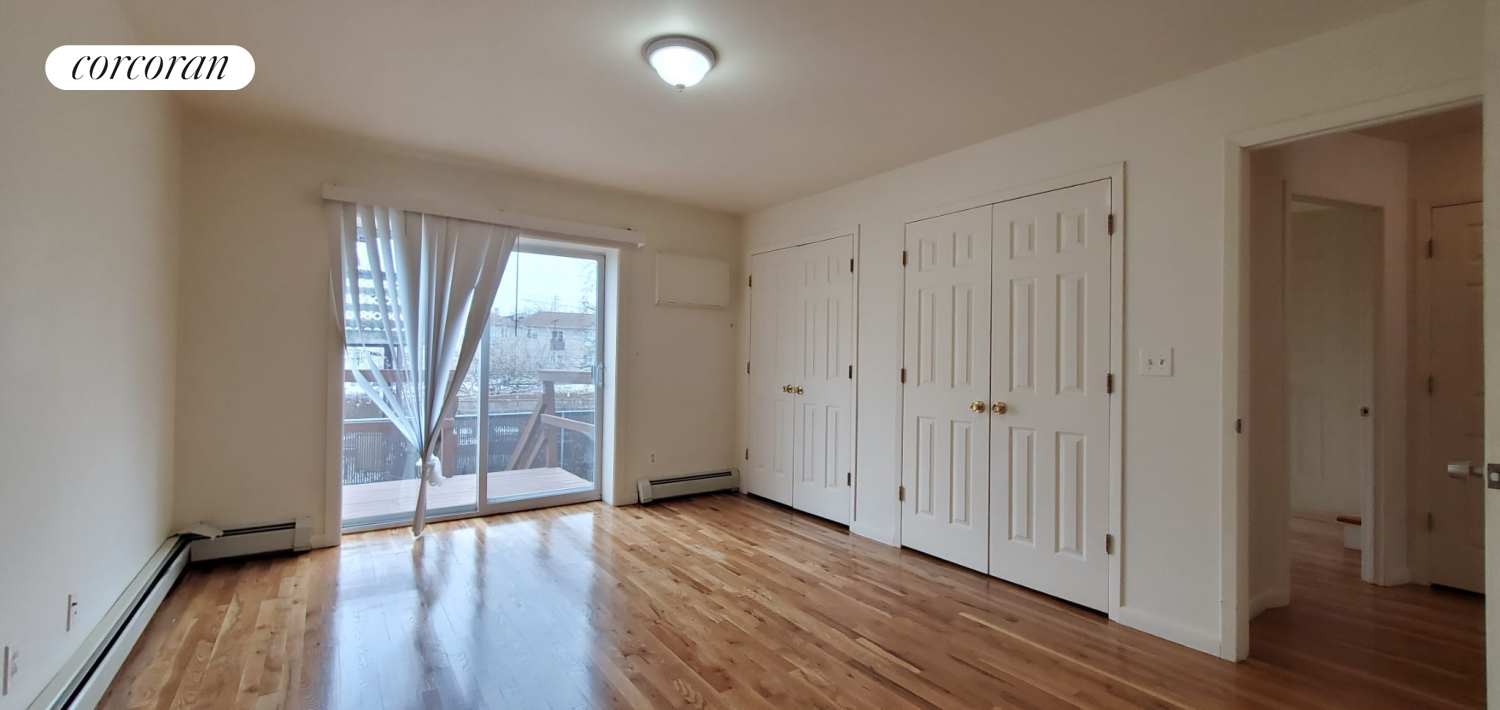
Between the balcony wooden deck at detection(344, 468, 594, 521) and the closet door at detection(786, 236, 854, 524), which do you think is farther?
the closet door at detection(786, 236, 854, 524)

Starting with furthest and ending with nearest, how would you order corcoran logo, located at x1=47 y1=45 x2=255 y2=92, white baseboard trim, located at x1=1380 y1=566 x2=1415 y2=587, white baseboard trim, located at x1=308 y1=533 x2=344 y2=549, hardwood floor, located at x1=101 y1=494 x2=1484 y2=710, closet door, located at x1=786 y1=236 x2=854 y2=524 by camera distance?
closet door, located at x1=786 y1=236 x2=854 y2=524, white baseboard trim, located at x1=308 y1=533 x2=344 y2=549, white baseboard trim, located at x1=1380 y1=566 x2=1415 y2=587, hardwood floor, located at x1=101 y1=494 x2=1484 y2=710, corcoran logo, located at x1=47 y1=45 x2=255 y2=92

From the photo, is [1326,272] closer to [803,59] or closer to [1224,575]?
[1224,575]

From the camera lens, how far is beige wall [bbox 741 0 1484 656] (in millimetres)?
2174

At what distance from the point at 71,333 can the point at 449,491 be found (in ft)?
8.37

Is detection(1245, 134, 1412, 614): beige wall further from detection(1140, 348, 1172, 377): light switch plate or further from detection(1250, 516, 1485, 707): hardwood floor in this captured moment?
detection(1140, 348, 1172, 377): light switch plate

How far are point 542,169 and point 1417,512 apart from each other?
5.39 m

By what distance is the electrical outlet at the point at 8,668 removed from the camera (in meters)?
1.56

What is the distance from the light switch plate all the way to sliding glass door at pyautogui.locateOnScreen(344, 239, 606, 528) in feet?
11.8

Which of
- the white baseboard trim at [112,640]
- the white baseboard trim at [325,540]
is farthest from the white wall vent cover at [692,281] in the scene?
the white baseboard trim at [112,640]

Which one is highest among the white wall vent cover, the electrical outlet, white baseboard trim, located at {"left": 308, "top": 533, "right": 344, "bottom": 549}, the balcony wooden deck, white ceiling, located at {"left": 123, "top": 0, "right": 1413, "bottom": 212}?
white ceiling, located at {"left": 123, "top": 0, "right": 1413, "bottom": 212}

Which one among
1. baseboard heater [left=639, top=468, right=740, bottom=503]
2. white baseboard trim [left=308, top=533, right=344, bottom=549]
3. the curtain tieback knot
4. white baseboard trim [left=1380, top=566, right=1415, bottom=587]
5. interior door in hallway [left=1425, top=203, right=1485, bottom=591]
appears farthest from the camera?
baseboard heater [left=639, top=468, right=740, bottom=503]

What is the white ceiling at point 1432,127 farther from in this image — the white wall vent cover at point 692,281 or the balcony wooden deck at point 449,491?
the balcony wooden deck at point 449,491

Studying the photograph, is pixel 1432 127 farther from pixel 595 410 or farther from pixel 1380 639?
pixel 595 410

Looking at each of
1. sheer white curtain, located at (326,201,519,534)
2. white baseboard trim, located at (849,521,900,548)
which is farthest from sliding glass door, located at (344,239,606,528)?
white baseboard trim, located at (849,521,900,548)
